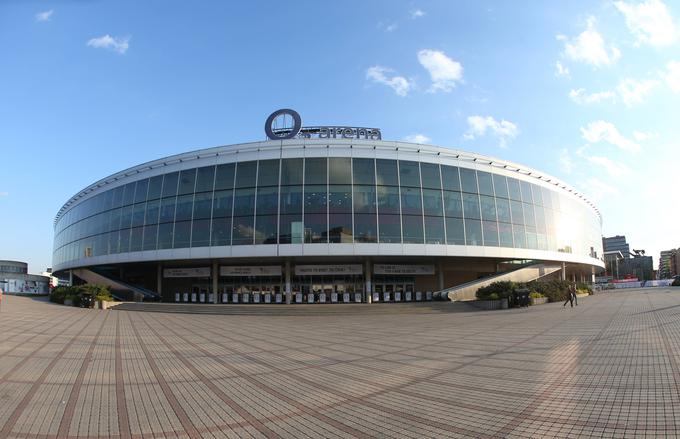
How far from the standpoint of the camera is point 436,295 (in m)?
36.2

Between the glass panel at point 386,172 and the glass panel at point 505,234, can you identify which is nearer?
the glass panel at point 386,172

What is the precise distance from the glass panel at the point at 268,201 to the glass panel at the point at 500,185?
20.8 metres

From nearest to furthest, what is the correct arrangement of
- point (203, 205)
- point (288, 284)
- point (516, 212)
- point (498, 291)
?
point (498, 291) → point (288, 284) → point (203, 205) → point (516, 212)

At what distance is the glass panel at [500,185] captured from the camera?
39.9 metres

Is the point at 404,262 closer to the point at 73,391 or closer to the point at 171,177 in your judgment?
the point at 171,177

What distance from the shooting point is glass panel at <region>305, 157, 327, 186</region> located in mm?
35281

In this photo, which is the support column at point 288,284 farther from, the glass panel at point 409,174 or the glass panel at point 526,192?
the glass panel at point 526,192

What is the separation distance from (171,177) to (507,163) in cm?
3256

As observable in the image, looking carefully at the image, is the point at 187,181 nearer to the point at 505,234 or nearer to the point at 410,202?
the point at 410,202

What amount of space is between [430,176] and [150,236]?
87.8 ft

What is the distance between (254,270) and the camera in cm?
3859

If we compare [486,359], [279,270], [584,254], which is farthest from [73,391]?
[584,254]

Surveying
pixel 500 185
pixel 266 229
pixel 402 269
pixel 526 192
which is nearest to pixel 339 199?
pixel 266 229

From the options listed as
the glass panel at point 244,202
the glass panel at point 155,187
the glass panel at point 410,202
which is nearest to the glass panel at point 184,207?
the glass panel at point 155,187
